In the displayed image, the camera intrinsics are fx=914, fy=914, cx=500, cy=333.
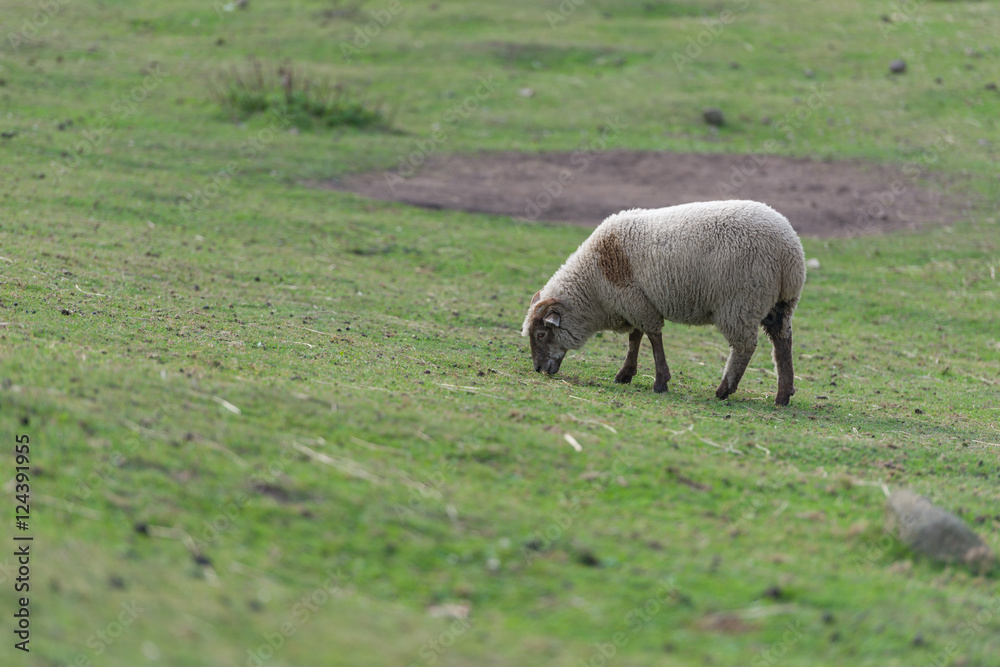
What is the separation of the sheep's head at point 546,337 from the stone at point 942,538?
5853 millimetres

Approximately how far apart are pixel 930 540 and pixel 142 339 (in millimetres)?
7853

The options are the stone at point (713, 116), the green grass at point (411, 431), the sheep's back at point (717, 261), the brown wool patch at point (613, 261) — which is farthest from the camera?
the stone at point (713, 116)

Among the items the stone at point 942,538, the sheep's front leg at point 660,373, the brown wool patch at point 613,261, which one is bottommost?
the sheep's front leg at point 660,373

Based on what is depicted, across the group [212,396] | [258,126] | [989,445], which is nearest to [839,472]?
[989,445]

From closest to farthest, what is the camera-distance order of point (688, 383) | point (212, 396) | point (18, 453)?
point (18, 453)
point (212, 396)
point (688, 383)

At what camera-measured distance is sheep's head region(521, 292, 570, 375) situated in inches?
477

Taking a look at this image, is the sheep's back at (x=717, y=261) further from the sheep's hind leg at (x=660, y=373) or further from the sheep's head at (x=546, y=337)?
the sheep's head at (x=546, y=337)

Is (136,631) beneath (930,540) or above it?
above

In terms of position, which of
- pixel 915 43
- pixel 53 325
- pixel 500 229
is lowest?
pixel 500 229

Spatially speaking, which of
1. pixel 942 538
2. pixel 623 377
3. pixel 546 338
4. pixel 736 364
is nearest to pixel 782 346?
pixel 736 364

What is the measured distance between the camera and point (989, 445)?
32.4ft

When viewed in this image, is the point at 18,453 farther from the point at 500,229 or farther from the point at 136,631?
the point at 500,229

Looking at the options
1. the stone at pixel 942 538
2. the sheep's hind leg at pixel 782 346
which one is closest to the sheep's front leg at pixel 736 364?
the sheep's hind leg at pixel 782 346

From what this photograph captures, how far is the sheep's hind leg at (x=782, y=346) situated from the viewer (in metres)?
11.2
